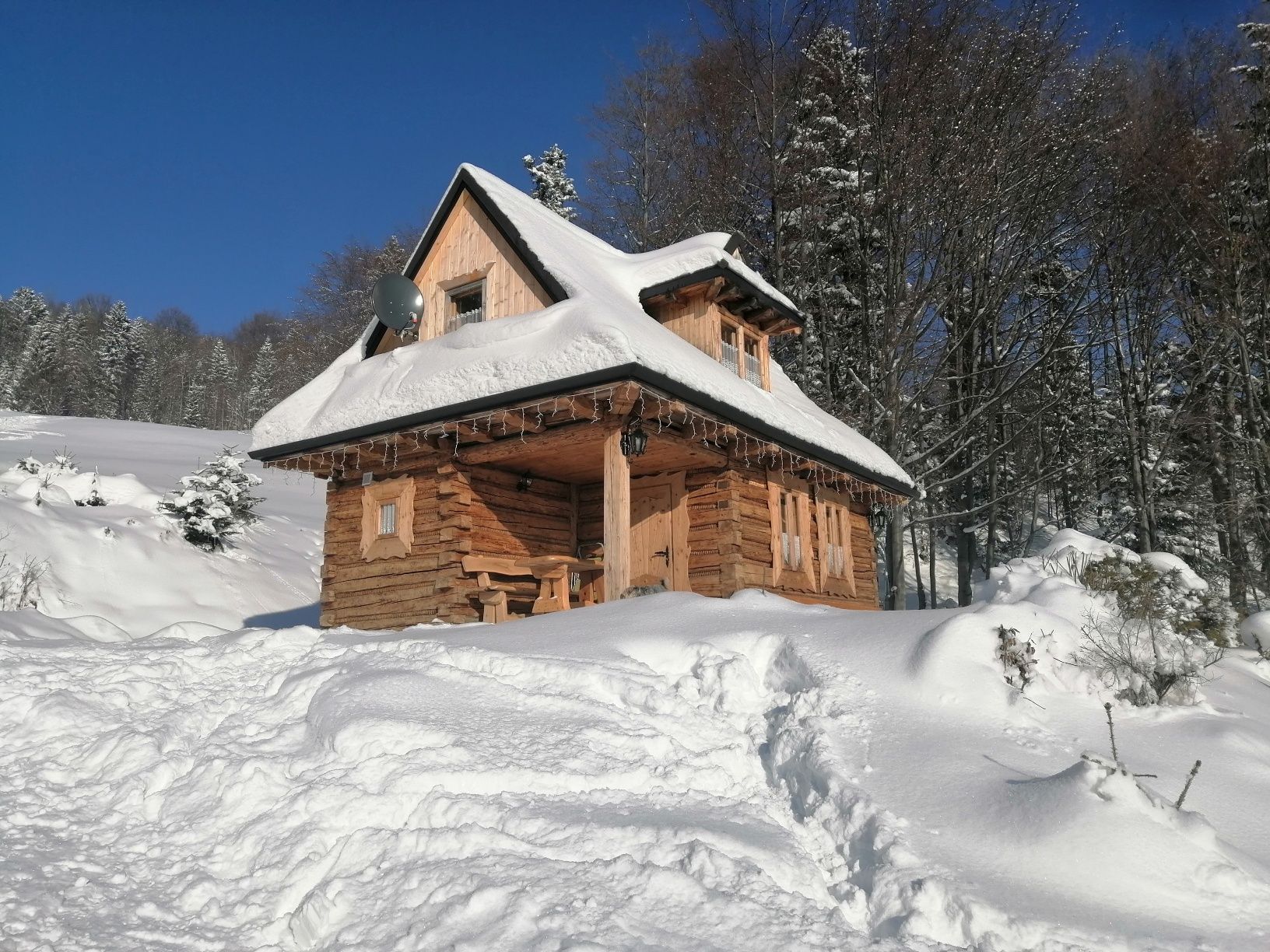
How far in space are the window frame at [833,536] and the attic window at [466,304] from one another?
21.4 feet

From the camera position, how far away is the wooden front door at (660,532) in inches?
508

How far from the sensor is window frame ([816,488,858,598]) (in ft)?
48.9

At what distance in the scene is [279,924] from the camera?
11.2 ft

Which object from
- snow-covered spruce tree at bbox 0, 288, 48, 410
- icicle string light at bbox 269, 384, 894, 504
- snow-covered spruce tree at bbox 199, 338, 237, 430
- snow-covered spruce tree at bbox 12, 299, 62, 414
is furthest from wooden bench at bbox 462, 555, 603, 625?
snow-covered spruce tree at bbox 199, 338, 237, 430

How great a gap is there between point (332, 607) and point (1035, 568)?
32.3 ft

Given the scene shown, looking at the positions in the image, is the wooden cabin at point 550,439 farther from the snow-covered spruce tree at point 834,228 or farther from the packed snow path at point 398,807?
the snow-covered spruce tree at point 834,228

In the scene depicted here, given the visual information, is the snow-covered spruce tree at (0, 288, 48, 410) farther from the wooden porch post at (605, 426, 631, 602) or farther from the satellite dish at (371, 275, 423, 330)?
the wooden porch post at (605, 426, 631, 602)

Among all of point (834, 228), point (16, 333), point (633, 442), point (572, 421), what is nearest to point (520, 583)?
point (572, 421)

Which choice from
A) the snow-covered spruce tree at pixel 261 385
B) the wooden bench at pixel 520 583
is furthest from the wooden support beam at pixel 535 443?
the snow-covered spruce tree at pixel 261 385

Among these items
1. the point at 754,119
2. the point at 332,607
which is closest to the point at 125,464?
the point at 332,607

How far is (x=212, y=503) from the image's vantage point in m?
19.2

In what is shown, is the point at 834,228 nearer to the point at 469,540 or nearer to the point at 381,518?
the point at 469,540

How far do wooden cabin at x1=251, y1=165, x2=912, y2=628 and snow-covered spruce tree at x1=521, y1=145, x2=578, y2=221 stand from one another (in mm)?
16282

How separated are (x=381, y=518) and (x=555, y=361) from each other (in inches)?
185
